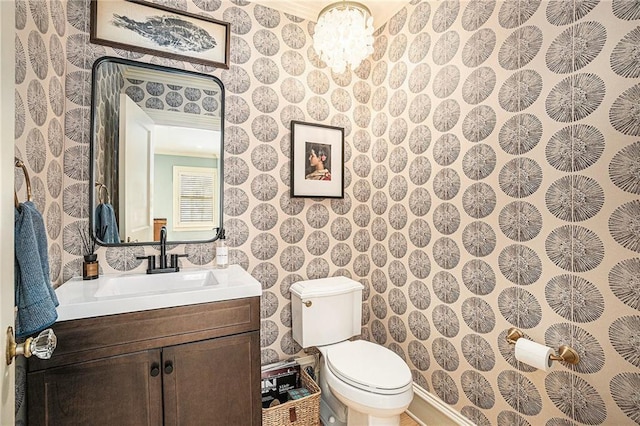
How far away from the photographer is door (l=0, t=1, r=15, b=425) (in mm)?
581

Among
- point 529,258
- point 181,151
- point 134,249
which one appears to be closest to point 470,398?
point 529,258

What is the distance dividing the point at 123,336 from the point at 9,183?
796mm

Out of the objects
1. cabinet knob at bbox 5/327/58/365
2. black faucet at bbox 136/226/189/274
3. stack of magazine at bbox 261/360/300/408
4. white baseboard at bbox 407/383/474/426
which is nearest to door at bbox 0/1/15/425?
cabinet knob at bbox 5/327/58/365

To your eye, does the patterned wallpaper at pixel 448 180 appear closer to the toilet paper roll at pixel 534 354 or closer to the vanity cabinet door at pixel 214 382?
the toilet paper roll at pixel 534 354

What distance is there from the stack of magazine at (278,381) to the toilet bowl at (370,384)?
12.5 inches

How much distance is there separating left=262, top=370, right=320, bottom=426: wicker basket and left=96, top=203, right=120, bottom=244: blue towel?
1241mm

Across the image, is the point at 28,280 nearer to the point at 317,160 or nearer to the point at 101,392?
the point at 101,392

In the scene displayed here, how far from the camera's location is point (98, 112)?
1.56 m

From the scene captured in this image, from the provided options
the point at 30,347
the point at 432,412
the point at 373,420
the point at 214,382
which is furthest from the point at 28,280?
the point at 432,412

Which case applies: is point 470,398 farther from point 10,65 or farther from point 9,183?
point 10,65

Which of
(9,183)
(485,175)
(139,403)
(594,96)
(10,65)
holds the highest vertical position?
(594,96)

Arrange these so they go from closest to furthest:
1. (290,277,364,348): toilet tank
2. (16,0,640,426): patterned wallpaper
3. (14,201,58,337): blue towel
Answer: (14,201,58,337): blue towel
(16,0,640,426): patterned wallpaper
(290,277,364,348): toilet tank

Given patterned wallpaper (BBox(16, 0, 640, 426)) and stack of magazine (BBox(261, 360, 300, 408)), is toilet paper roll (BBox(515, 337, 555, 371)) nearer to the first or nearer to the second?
patterned wallpaper (BBox(16, 0, 640, 426))

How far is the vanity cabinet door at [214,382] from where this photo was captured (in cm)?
126
